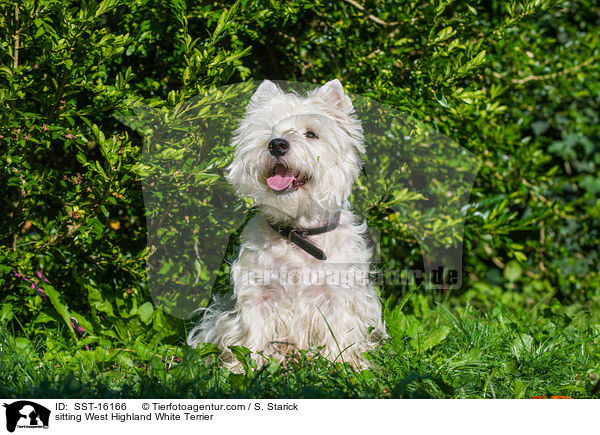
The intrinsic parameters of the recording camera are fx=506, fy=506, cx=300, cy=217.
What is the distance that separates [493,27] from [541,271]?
247 cm

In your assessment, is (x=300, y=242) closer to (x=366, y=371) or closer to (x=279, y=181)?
(x=279, y=181)

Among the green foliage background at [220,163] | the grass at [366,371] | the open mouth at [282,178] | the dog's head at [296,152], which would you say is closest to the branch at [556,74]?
the green foliage background at [220,163]

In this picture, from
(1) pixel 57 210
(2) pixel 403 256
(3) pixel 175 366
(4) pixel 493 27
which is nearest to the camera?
(3) pixel 175 366

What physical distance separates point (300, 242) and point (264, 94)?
0.88 m

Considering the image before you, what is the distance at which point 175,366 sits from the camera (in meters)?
2.59

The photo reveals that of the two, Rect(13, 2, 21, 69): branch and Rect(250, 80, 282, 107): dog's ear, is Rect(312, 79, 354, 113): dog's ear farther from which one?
Rect(13, 2, 21, 69): branch
